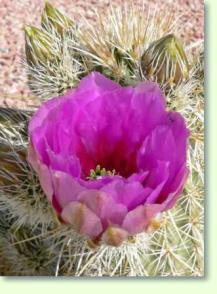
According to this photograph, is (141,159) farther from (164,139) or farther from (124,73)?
(124,73)

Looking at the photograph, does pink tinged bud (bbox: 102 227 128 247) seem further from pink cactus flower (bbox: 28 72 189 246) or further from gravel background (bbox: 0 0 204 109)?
gravel background (bbox: 0 0 204 109)

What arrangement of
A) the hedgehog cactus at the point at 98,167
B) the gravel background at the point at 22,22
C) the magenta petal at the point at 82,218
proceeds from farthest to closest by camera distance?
the gravel background at the point at 22,22
the hedgehog cactus at the point at 98,167
the magenta petal at the point at 82,218

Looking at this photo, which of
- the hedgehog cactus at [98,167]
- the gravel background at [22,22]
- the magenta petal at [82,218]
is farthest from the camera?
the gravel background at [22,22]

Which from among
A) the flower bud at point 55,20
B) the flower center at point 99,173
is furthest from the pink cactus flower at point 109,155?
the flower bud at point 55,20

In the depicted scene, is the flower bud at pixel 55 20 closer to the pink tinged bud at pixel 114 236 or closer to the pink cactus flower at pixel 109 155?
the pink cactus flower at pixel 109 155

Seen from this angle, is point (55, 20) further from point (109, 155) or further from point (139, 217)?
point (139, 217)

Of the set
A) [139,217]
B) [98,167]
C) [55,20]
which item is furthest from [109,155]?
[55,20]

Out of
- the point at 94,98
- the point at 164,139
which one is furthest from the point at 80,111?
the point at 164,139
